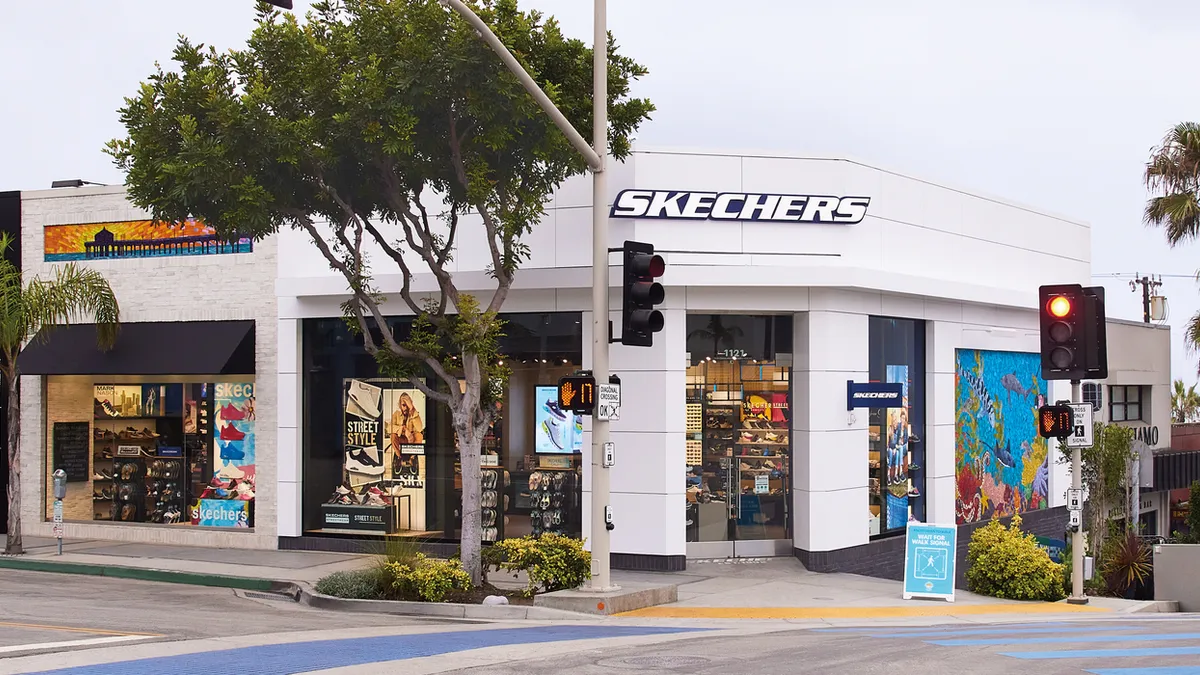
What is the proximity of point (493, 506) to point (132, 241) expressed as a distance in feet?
30.6

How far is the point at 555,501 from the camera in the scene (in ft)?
69.8

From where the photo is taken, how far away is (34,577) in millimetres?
20984

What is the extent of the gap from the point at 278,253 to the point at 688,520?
8961 millimetres

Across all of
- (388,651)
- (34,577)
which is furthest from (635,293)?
(34,577)

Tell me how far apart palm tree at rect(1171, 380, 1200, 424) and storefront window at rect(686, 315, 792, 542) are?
54.4 metres

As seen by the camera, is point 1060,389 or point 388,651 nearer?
point 388,651

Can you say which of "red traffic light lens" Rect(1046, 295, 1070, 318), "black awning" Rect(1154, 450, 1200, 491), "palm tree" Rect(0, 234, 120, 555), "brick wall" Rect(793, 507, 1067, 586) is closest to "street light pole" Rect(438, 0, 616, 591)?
"brick wall" Rect(793, 507, 1067, 586)

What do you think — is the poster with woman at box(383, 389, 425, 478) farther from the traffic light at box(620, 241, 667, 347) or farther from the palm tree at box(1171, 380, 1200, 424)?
the palm tree at box(1171, 380, 1200, 424)

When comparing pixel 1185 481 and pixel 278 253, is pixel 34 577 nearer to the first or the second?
pixel 278 253

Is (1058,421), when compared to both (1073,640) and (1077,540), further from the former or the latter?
(1073,640)

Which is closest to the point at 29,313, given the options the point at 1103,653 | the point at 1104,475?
the point at 1103,653

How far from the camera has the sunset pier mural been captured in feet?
79.4

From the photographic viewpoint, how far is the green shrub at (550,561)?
16.9m

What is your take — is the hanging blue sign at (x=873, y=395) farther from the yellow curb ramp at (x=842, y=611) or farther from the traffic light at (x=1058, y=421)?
the yellow curb ramp at (x=842, y=611)
